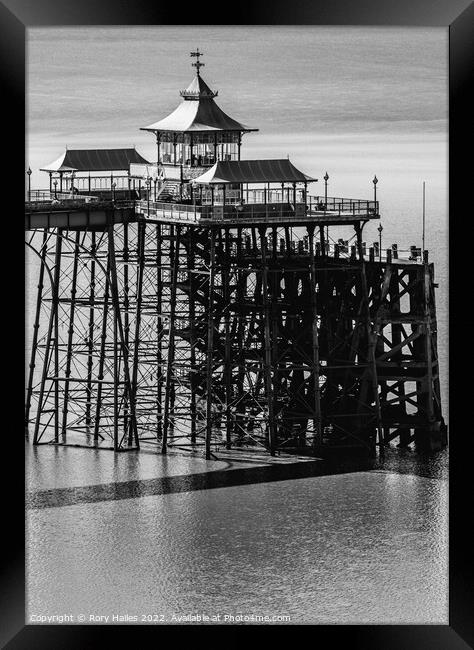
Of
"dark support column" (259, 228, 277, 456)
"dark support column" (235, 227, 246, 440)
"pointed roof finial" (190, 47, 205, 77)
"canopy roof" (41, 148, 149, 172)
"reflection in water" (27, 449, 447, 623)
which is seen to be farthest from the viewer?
"canopy roof" (41, 148, 149, 172)

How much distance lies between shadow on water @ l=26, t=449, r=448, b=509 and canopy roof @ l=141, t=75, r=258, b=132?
1176 centimetres

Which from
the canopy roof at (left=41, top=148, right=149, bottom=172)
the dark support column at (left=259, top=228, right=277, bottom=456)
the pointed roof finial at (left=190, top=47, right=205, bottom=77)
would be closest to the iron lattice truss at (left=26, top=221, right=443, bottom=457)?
the dark support column at (left=259, top=228, right=277, bottom=456)

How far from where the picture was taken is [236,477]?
56094 millimetres

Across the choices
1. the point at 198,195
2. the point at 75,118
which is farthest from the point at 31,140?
the point at 198,195

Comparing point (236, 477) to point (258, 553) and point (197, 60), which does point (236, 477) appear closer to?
point (258, 553)

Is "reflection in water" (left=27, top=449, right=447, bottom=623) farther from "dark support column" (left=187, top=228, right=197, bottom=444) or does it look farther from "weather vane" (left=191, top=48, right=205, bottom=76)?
"weather vane" (left=191, top=48, right=205, bottom=76)

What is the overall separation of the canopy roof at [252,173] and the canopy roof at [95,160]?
4453 millimetres

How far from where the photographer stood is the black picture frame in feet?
135

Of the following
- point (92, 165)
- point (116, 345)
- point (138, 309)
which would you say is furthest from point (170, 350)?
point (92, 165)
